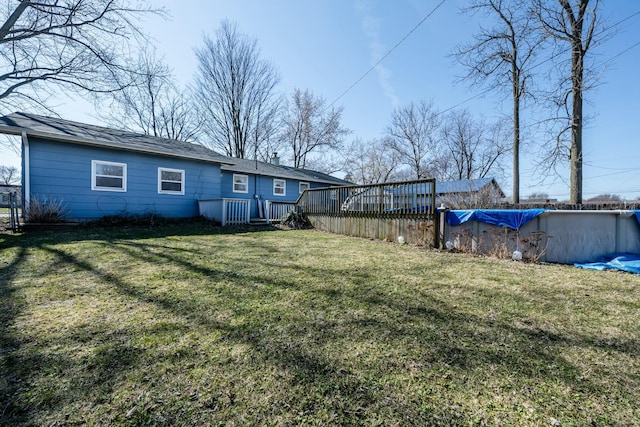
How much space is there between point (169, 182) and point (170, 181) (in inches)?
2.1

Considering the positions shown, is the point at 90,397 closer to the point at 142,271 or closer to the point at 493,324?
the point at 142,271

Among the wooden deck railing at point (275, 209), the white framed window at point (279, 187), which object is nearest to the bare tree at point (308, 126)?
the white framed window at point (279, 187)

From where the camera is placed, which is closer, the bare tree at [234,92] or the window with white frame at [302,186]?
the window with white frame at [302,186]

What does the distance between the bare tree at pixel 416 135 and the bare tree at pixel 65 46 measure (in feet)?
71.2

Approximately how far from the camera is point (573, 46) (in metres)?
8.02

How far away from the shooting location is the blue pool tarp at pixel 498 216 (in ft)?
16.2

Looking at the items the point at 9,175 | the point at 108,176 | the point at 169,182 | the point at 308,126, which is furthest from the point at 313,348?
the point at 9,175

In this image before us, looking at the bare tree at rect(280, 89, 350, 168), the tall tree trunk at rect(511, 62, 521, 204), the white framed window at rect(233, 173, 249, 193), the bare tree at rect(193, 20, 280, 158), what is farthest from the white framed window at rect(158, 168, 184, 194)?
the bare tree at rect(280, 89, 350, 168)

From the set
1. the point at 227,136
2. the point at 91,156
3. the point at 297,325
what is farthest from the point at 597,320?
the point at 227,136

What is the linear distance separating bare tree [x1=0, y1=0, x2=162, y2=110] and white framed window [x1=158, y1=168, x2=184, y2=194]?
354 centimetres

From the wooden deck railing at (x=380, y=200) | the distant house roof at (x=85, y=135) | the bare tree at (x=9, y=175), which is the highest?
the bare tree at (x=9, y=175)

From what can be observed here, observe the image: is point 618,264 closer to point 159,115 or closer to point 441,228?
point 441,228

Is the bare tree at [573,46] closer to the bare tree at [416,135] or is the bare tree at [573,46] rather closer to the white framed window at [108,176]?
the white framed window at [108,176]

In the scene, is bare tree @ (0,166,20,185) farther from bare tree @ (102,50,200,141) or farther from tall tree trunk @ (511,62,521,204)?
tall tree trunk @ (511,62,521,204)
